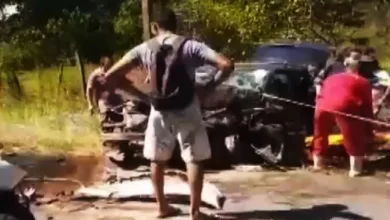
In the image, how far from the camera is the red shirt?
1255 centimetres

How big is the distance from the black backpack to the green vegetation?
6.63 metres

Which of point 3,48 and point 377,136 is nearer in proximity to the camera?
point 377,136

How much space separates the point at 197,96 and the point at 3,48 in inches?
869

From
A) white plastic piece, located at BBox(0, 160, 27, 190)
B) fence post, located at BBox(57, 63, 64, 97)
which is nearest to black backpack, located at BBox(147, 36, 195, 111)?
white plastic piece, located at BBox(0, 160, 27, 190)

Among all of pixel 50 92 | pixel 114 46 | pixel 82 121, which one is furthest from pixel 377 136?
pixel 114 46

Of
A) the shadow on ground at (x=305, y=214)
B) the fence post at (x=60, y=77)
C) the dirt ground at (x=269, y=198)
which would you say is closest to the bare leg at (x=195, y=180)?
the dirt ground at (x=269, y=198)

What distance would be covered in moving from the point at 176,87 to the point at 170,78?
0.10m

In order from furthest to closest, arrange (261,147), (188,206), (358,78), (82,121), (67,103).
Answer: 1. (67,103)
2. (82,121)
3. (261,147)
4. (358,78)
5. (188,206)

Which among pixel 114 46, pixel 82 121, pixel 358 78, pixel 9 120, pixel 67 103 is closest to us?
pixel 358 78

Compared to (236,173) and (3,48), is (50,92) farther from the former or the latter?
(236,173)

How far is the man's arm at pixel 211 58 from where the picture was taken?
8898mm

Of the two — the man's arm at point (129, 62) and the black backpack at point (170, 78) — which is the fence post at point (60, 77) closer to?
the man's arm at point (129, 62)

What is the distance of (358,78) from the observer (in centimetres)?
1254

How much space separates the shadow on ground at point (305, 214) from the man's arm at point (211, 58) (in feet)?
4.90
